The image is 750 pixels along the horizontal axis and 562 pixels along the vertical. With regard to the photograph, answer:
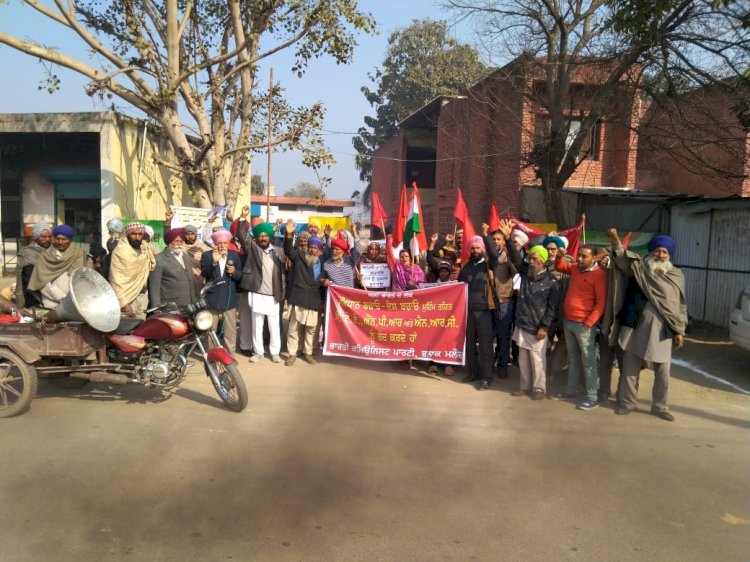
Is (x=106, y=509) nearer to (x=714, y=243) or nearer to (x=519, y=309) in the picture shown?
(x=519, y=309)

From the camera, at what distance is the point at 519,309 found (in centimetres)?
634

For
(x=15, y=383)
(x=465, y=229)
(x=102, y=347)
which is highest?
(x=465, y=229)

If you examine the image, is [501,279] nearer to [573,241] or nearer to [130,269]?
[573,241]

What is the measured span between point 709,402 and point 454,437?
326 centimetres

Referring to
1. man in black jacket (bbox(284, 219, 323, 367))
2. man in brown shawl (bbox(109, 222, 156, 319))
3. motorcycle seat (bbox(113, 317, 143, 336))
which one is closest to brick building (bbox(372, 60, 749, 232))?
man in black jacket (bbox(284, 219, 323, 367))

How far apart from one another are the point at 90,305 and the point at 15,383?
1.04 m

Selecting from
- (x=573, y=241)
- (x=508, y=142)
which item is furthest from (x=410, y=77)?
(x=573, y=241)

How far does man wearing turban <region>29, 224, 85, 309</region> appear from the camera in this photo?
6.27 m

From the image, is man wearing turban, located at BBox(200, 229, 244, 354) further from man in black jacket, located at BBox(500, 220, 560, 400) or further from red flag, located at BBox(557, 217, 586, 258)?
red flag, located at BBox(557, 217, 586, 258)

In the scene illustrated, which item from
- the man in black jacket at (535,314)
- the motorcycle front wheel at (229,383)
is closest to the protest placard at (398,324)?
the man in black jacket at (535,314)

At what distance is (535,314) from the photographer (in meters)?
6.21

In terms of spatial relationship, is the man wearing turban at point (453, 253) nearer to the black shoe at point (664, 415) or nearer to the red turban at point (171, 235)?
the black shoe at point (664, 415)

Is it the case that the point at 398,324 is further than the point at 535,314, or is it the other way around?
the point at 398,324

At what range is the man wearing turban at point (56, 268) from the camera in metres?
6.27
